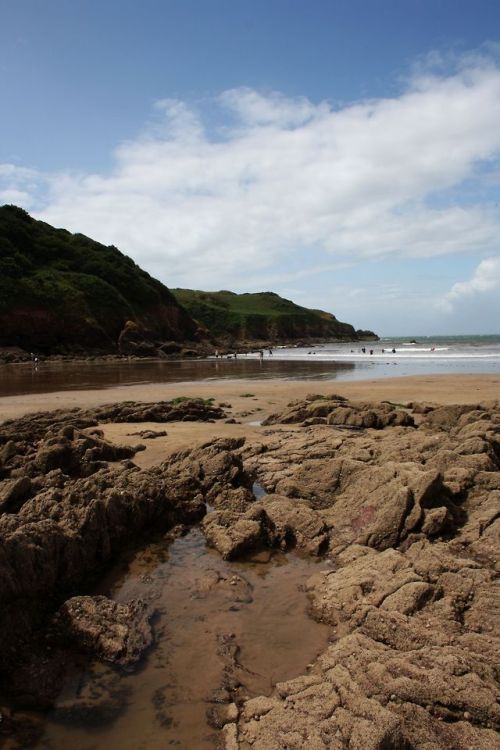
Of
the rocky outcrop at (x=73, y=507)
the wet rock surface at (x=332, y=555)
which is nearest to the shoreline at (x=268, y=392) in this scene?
the rocky outcrop at (x=73, y=507)

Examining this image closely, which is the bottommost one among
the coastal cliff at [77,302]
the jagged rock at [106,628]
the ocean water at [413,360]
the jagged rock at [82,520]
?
the jagged rock at [106,628]

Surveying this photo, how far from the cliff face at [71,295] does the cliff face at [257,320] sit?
45.8 metres

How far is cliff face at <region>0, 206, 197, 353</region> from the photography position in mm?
68938

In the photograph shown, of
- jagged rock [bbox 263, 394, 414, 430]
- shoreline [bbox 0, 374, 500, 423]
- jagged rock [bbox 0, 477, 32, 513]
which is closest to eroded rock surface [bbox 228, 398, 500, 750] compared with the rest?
jagged rock [bbox 263, 394, 414, 430]

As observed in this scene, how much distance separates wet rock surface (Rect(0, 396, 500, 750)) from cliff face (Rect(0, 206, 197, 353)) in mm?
62452

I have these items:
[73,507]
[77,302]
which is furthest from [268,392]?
[77,302]

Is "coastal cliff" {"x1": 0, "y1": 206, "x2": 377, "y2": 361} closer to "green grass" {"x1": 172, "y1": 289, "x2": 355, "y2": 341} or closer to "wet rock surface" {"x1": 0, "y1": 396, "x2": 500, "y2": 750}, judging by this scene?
"green grass" {"x1": 172, "y1": 289, "x2": 355, "y2": 341}

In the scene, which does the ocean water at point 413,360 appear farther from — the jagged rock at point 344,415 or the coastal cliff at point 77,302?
the coastal cliff at point 77,302

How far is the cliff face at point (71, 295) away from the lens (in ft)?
226

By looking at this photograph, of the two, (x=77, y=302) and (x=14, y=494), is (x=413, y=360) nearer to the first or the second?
(x=77, y=302)

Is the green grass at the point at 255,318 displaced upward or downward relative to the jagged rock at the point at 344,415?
upward

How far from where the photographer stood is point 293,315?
16525 cm

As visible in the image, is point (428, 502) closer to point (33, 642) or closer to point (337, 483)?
point (337, 483)

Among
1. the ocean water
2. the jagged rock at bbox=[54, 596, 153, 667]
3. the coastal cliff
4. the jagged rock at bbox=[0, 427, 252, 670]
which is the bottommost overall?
the jagged rock at bbox=[54, 596, 153, 667]
